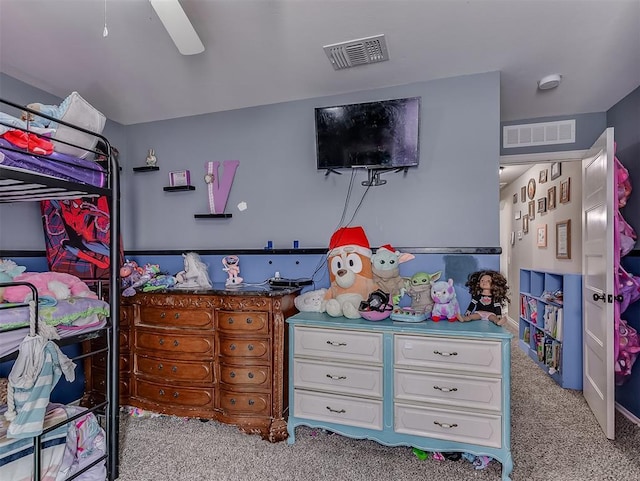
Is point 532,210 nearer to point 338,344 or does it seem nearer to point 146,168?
point 338,344

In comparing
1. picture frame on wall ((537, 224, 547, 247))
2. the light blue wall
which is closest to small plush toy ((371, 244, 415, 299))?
the light blue wall

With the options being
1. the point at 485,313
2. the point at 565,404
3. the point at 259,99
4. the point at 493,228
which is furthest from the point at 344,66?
the point at 565,404

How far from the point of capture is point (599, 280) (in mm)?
2572

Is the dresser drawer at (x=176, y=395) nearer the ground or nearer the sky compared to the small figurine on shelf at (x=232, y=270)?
nearer the ground

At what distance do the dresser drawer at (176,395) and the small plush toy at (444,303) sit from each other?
1.63 metres

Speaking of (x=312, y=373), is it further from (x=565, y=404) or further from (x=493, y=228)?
(x=565, y=404)

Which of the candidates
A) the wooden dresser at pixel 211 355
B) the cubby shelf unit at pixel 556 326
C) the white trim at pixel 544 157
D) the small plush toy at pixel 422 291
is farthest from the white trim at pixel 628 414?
the wooden dresser at pixel 211 355

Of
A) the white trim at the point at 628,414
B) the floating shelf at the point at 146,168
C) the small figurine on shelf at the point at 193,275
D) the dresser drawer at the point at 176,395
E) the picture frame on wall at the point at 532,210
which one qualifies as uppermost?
the floating shelf at the point at 146,168

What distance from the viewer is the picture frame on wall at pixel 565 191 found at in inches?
155

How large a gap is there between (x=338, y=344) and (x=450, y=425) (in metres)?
0.77

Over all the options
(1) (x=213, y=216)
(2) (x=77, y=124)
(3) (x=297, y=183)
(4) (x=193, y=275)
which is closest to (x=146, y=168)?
(1) (x=213, y=216)

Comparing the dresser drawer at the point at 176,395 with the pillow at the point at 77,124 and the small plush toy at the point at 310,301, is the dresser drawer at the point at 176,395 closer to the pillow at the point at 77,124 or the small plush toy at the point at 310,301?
the small plush toy at the point at 310,301

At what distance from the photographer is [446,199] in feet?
8.63

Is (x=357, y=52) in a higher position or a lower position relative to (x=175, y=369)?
higher
